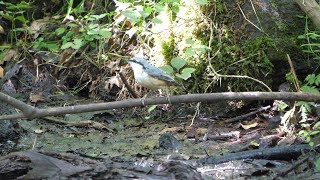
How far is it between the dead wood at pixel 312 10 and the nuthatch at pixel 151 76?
5.49 ft

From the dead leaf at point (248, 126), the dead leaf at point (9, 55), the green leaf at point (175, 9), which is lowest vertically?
the dead leaf at point (248, 126)

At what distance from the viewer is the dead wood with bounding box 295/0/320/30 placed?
4.31 meters

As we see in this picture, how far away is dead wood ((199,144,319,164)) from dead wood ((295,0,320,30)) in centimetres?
131

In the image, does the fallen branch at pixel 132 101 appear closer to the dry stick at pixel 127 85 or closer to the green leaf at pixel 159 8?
the dry stick at pixel 127 85

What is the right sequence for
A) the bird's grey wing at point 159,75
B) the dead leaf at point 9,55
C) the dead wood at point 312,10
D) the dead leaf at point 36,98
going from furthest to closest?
the dead leaf at point 9,55 → the dead leaf at point 36,98 → the dead wood at point 312,10 → the bird's grey wing at point 159,75

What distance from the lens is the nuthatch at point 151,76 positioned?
343cm

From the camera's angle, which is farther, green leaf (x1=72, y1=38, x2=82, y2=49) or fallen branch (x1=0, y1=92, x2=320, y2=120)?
green leaf (x1=72, y1=38, x2=82, y2=49)

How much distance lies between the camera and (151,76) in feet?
11.3

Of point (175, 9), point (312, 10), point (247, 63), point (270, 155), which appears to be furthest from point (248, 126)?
point (175, 9)

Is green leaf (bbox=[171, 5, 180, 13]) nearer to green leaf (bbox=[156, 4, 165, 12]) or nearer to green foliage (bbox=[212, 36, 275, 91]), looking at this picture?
green leaf (bbox=[156, 4, 165, 12])

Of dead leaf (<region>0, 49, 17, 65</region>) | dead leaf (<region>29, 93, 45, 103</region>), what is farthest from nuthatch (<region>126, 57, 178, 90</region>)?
dead leaf (<region>0, 49, 17, 65</region>)

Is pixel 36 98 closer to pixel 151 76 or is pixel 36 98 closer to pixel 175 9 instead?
pixel 175 9

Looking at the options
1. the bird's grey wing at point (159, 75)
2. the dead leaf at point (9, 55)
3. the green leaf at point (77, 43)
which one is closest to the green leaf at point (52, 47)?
the green leaf at point (77, 43)

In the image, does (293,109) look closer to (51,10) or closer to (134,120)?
(134,120)
